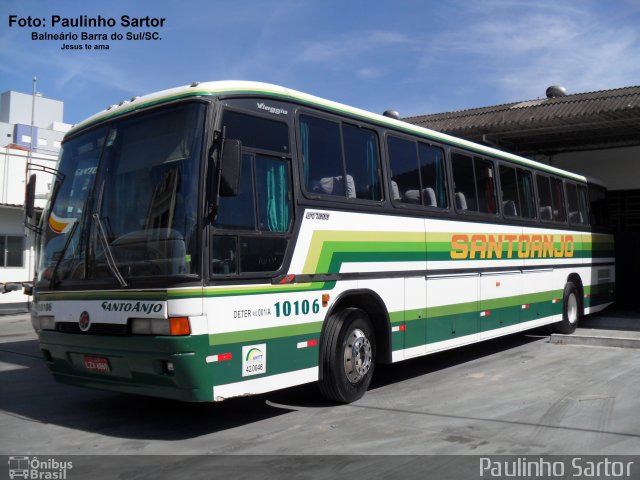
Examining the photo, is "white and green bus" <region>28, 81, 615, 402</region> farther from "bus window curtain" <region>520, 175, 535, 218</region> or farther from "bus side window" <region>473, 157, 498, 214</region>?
"bus window curtain" <region>520, 175, 535, 218</region>

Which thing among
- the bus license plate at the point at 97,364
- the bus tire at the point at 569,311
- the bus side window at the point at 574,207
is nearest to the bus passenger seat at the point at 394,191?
the bus license plate at the point at 97,364

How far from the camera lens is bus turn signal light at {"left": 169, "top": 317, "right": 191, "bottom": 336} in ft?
17.9

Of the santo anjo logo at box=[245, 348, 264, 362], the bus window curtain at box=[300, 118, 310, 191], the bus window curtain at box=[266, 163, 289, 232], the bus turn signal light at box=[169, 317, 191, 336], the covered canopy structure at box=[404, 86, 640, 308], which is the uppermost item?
the covered canopy structure at box=[404, 86, 640, 308]

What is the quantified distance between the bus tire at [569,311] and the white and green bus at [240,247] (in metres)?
4.85

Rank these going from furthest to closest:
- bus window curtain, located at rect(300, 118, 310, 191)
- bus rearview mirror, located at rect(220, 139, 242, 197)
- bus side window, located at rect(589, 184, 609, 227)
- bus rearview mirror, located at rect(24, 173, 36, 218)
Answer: bus side window, located at rect(589, 184, 609, 227) → bus rearview mirror, located at rect(24, 173, 36, 218) → bus window curtain, located at rect(300, 118, 310, 191) → bus rearview mirror, located at rect(220, 139, 242, 197)

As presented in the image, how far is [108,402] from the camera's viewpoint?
765 cm

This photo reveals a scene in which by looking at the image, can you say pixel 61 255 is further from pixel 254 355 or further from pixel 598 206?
pixel 598 206

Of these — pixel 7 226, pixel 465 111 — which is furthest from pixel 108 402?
pixel 7 226

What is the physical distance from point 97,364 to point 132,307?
0.91 m

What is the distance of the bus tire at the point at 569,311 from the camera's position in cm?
1287

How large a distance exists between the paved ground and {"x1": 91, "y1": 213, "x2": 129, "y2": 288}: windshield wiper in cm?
152

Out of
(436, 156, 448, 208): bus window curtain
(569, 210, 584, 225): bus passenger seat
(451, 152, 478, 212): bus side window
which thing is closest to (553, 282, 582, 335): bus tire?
(569, 210, 584, 225): bus passenger seat

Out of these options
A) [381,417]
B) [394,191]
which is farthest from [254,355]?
[394,191]

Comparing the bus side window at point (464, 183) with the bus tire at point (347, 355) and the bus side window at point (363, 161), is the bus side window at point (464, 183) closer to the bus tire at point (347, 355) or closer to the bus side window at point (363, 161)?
the bus side window at point (363, 161)
